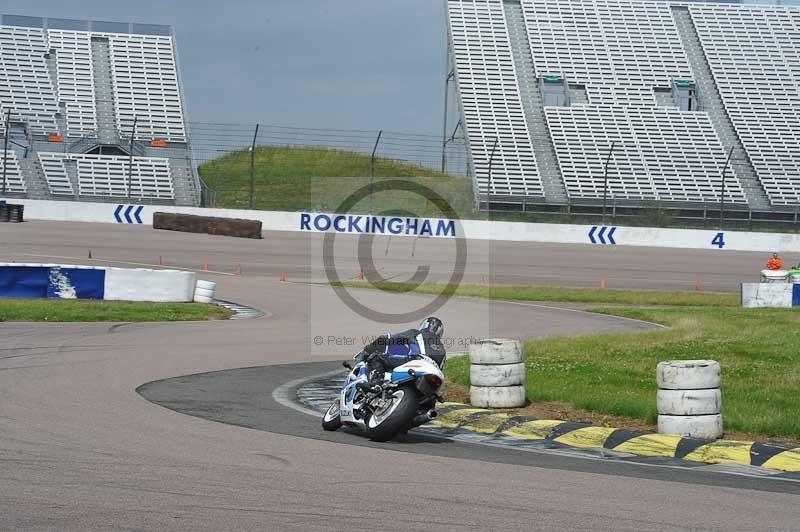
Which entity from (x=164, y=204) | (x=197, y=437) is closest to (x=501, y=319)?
(x=197, y=437)

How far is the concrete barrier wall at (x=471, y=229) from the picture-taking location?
4559 cm

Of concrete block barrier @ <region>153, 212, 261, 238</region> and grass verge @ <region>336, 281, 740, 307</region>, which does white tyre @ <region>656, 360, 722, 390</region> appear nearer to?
grass verge @ <region>336, 281, 740, 307</region>

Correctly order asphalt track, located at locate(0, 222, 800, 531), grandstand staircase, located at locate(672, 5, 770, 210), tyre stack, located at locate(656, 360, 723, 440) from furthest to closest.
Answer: grandstand staircase, located at locate(672, 5, 770, 210)
tyre stack, located at locate(656, 360, 723, 440)
asphalt track, located at locate(0, 222, 800, 531)

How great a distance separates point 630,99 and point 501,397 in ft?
165

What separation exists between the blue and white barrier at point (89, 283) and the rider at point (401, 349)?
14401mm

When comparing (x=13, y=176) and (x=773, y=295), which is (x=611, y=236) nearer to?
(x=773, y=295)

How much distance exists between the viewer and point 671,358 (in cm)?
1467

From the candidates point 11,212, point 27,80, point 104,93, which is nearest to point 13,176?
point 11,212

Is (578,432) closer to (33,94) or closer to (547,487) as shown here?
(547,487)

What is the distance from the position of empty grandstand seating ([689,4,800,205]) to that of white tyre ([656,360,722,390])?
45.2m

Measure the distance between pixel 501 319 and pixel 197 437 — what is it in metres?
15.3

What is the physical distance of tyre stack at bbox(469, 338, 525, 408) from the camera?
11.9 m

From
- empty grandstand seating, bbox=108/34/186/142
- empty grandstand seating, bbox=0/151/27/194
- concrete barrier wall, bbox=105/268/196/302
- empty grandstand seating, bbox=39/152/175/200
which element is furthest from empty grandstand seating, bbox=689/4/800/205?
concrete barrier wall, bbox=105/268/196/302

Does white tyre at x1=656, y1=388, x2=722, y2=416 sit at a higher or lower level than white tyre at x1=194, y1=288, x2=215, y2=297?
lower
